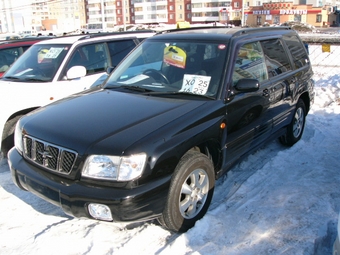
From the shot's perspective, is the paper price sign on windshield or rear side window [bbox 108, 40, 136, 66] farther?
rear side window [bbox 108, 40, 136, 66]

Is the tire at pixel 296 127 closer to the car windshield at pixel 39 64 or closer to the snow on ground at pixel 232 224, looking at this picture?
the snow on ground at pixel 232 224

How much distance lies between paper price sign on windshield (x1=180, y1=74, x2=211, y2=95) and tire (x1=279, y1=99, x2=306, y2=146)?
225cm

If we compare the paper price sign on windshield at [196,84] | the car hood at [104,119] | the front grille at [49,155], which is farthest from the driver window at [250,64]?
the front grille at [49,155]

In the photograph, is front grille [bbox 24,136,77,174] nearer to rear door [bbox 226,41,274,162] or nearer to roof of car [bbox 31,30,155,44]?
rear door [bbox 226,41,274,162]

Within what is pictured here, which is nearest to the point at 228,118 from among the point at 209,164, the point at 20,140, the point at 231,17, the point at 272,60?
the point at 209,164

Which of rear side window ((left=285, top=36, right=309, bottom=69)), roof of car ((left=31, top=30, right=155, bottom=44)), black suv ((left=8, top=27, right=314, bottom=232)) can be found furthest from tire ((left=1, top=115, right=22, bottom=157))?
rear side window ((left=285, top=36, right=309, bottom=69))

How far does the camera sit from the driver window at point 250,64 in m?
4.14

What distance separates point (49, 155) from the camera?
3.25 metres

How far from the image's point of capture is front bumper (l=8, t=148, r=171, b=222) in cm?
294

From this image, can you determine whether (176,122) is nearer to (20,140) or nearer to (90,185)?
(90,185)

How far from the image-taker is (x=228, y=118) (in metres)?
3.87

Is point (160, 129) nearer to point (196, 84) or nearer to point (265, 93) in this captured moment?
point (196, 84)

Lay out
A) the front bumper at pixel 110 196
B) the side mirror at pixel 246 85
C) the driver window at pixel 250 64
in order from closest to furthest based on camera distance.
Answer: the front bumper at pixel 110 196 → the side mirror at pixel 246 85 → the driver window at pixel 250 64

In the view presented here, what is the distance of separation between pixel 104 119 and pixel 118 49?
12.5 feet
